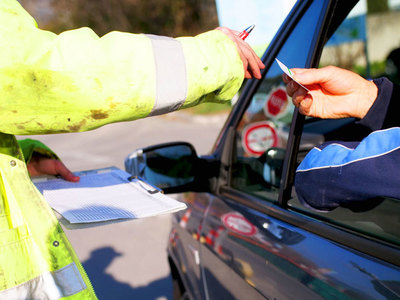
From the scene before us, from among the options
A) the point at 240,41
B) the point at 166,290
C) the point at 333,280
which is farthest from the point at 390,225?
the point at 166,290

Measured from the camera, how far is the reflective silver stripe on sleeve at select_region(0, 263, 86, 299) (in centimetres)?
111

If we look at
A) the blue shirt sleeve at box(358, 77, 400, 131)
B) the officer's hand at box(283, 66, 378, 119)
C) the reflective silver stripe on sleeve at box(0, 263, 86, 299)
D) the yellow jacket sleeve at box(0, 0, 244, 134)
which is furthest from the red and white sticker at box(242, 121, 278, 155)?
the reflective silver stripe on sleeve at box(0, 263, 86, 299)

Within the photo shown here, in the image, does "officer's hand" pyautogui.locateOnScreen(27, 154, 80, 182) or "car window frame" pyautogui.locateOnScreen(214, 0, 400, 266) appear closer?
"car window frame" pyautogui.locateOnScreen(214, 0, 400, 266)

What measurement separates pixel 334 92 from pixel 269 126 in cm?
84

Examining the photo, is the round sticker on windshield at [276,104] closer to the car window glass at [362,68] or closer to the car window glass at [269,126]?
the car window glass at [269,126]

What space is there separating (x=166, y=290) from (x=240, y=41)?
265cm

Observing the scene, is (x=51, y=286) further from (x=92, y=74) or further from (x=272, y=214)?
(x=272, y=214)

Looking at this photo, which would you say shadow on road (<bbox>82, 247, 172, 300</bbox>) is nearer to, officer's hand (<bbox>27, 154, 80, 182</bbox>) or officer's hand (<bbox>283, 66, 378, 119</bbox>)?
officer's hand (<bbox>27, 154, 80, 182</bbox>)

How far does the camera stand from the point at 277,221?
1444 millimetres

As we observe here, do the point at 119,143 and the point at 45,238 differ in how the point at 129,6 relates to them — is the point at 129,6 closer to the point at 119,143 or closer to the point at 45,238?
the point at 119,143

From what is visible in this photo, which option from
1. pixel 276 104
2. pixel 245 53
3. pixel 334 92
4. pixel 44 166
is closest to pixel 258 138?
pixel 276 104

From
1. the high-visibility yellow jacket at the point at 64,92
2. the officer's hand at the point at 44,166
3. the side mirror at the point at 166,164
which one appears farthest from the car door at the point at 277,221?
the officer's hand at the point at 44,166

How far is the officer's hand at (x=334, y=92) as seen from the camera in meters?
1.24

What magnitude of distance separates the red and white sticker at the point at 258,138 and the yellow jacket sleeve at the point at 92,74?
0.91 metres
